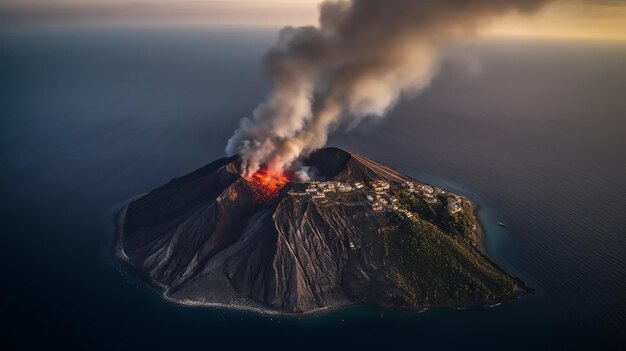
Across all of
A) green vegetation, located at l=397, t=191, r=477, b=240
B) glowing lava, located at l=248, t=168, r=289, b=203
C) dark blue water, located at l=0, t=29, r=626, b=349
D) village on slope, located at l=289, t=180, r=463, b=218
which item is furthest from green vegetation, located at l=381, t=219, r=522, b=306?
glowing lava, located at l=248, t=168, r=289, b=203

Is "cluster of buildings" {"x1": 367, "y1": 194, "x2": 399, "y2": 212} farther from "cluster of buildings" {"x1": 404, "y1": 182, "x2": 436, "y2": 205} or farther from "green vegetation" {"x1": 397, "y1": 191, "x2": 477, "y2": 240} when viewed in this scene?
"cluster of buildings" {"x1": 404, "y1": 182, "x2": 436, "y2": 205}

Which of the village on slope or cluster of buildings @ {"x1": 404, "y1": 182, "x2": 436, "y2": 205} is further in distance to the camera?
cluster of buildings @ {"x1": 404, "y1": 182, "x2": 436, "y2": 205}

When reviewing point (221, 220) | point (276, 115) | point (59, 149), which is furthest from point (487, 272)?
point (59, 149)

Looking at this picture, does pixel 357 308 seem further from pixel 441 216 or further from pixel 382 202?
pixel 441 216

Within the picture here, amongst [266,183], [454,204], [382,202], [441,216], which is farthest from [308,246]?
[454,204]

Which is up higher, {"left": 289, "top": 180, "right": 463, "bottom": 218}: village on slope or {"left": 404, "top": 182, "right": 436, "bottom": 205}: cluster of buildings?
{"left": 289, "top": 180, "right": 463, "bottom": 218}: village on slope

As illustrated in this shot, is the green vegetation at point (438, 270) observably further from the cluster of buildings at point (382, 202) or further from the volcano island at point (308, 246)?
the cluster of buildings at point (382, 202)

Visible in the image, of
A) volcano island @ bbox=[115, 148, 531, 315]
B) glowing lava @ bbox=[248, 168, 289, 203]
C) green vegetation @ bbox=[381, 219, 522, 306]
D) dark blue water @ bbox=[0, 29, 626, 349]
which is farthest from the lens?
glowing lava @ bbox=[248, 168, 289, 203]
